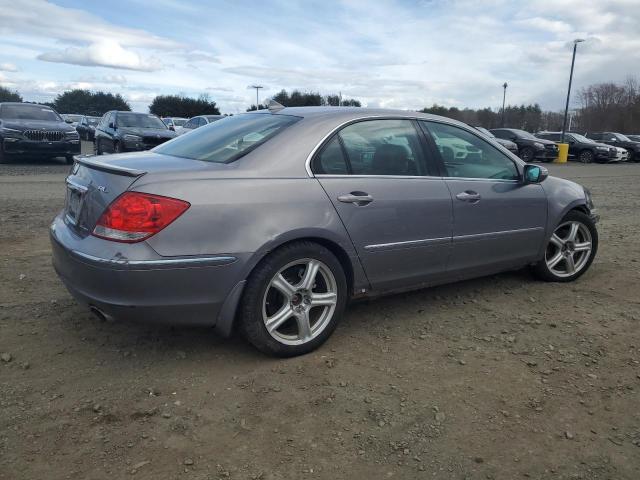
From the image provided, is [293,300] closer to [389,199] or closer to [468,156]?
[389,199]

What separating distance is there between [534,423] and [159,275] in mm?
2012

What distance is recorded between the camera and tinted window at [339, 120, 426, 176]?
356cm

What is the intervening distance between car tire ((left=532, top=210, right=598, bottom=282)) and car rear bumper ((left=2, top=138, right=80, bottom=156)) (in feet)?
43.7

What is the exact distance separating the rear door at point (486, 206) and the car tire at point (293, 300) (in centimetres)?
109

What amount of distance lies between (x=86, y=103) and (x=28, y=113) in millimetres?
82806

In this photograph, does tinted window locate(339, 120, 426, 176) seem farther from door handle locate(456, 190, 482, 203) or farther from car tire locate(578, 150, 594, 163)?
car tire locate(578, 150, 594, 163)

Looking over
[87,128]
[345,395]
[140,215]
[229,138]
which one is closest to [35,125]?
[229,138]

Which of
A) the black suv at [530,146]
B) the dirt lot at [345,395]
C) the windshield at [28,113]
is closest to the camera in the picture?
the dirt lot at [345,395]

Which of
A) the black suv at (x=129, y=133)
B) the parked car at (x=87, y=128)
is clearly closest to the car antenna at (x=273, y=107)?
the black suv at (x=129, y=133)

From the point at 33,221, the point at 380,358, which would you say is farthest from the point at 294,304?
the point at 33,221

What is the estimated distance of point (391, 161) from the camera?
3727 mm

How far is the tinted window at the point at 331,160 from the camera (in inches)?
133

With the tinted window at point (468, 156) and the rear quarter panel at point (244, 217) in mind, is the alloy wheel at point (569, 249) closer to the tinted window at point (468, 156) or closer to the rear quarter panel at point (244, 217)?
the tinted window at point (468, 156)

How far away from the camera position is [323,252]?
3270mm
